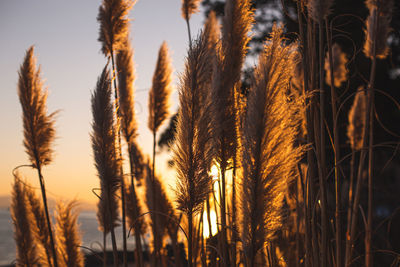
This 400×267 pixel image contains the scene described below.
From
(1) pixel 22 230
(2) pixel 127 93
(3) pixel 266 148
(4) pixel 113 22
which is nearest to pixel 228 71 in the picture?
(3) pixel 266 148

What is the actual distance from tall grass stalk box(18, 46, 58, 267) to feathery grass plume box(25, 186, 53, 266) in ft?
2.17

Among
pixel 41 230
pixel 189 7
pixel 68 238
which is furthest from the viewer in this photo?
pixel 189 7

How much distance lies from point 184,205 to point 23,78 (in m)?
1.45

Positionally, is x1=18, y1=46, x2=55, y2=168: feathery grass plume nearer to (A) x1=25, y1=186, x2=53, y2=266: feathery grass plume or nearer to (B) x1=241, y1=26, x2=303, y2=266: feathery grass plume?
(A) x1=25, y1=186, x2=53, y2=266: feathery grass plume

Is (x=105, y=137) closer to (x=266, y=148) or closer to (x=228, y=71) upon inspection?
(x=228, y=71)

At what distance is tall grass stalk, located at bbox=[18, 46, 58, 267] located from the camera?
2.11m

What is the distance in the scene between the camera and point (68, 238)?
8.14ft

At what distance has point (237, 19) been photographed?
5.20 ft

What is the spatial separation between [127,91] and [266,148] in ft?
6.08

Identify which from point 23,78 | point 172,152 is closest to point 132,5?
point 23,78

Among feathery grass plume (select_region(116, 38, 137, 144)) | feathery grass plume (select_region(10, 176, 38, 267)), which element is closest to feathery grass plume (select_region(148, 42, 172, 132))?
feathery grass plume (select_region(116, 38, 137, 144))

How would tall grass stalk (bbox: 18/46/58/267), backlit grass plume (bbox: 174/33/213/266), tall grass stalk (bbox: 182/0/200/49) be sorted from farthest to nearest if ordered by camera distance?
tall grass stalk (bbox: 182/0/200/49)
tall grass stalk (bbox: 18/46/58/267)
backlit grass plume (bbox: 174/33/213/266)

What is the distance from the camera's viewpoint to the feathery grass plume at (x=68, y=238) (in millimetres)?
2445

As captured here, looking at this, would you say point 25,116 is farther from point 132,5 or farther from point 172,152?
point 172,152
